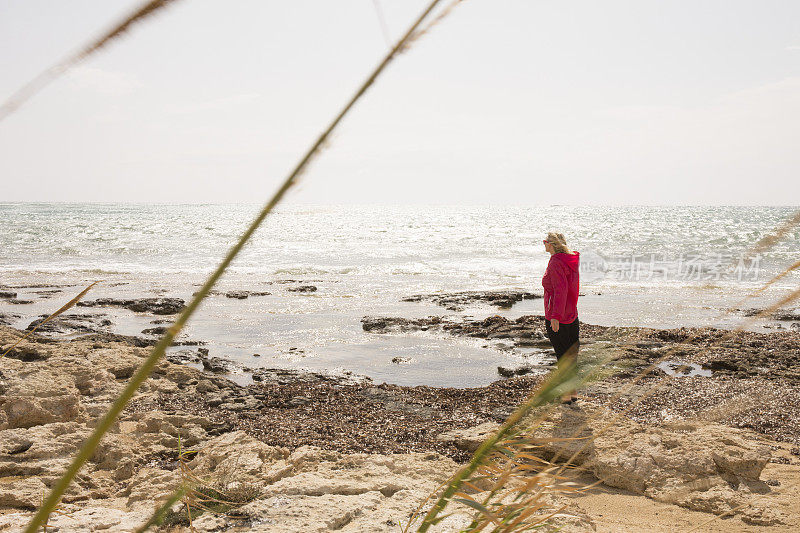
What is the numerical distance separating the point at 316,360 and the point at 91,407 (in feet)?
15.0

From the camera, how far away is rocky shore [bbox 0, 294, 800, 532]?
9.15ft

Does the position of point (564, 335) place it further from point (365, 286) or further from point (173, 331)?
point (365, 286)

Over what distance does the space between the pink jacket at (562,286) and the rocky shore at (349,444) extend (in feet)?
3.95

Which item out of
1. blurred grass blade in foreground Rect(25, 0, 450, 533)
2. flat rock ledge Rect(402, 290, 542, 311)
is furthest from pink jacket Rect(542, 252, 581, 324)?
flat rock ledge Rect(402, 290, 542, 311)

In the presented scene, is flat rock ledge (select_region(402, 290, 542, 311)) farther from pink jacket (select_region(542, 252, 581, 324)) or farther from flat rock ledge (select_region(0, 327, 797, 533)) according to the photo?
flat rock ledge (select_region(0, 327, 797, 533))

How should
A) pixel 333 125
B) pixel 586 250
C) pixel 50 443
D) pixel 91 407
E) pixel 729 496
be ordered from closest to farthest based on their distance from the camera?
pixel 333 125 < pixel 729 496 < pixel 50 443 < pixel 91 407 < pixel 586 250

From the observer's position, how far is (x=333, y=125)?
0.35 meters

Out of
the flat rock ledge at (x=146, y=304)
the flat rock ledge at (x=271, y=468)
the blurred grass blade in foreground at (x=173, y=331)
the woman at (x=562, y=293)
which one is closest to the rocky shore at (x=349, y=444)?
the flat rock ledge at (x=271, y=468)

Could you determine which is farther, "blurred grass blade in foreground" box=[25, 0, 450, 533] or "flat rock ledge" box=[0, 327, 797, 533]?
"flat rock ledge" box=[0, 327, 797, 533]

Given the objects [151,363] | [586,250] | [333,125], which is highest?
[333,125]

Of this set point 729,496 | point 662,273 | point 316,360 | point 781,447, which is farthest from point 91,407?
point 662,273

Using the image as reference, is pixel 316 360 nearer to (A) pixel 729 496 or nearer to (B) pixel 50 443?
(B) pixel 50 443

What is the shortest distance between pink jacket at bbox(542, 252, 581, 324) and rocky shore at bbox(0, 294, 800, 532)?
1.20 m

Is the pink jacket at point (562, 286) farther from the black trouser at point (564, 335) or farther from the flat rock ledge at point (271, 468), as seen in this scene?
the flat rock ledge at point (271, 468)
